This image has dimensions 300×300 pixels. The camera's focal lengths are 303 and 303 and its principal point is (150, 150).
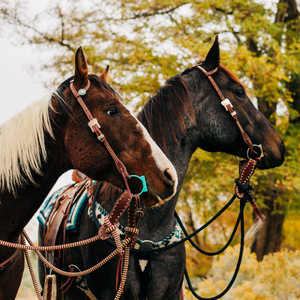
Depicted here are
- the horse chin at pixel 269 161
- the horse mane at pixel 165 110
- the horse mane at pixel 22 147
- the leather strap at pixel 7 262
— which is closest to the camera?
the horse mane at pixel 22 147

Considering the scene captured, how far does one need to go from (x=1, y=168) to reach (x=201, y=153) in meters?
4.08

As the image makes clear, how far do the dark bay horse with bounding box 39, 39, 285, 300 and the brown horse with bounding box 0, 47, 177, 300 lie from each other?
0.56 meters

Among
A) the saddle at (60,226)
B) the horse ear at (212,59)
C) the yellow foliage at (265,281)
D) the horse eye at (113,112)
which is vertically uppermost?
the horse ear at (212,59)

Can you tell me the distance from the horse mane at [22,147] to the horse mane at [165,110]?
2.77 feet

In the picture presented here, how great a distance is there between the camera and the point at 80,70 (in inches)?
66.4

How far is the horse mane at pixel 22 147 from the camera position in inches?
64.1

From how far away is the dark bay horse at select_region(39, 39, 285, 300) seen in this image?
210 cm

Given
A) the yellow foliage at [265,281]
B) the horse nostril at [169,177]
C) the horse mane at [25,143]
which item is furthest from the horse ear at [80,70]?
the yellow foliage at [265,281]

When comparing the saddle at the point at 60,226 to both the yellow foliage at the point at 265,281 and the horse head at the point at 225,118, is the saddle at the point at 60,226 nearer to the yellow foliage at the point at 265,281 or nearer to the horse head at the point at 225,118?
the horse head at the point at 225,118

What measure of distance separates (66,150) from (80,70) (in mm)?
456

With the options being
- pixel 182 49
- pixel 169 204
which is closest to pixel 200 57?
pixel 182 49

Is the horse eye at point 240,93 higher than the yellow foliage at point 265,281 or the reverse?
higher

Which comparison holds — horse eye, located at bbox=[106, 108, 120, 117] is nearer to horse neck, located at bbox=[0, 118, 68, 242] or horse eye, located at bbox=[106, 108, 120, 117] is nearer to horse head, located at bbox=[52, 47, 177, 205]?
horse head, located at bbox=[52, 47, 177, 205]

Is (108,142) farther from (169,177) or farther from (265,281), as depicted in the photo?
(265,281)
